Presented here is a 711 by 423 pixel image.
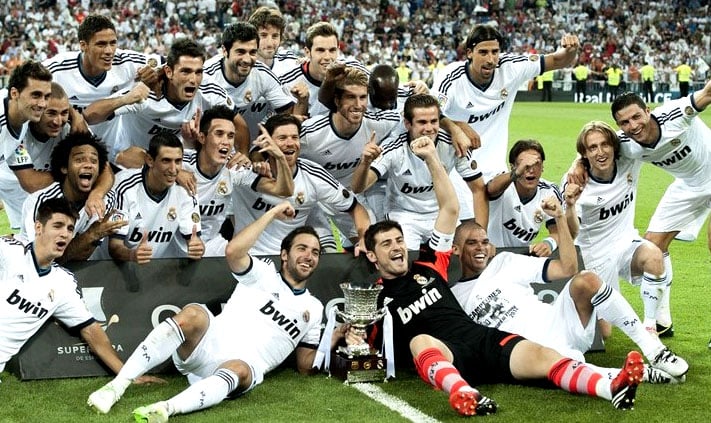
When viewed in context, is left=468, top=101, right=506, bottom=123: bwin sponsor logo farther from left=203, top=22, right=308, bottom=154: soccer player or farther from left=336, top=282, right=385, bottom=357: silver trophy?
left=336, top=282, right=385, bottom=357: silver trophy

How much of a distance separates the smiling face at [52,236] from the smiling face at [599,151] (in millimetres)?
3467

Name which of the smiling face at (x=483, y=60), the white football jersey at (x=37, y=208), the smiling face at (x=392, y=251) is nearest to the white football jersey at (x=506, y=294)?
the smiling face at (x=392, y=251)

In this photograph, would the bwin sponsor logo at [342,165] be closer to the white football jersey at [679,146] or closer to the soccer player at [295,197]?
the soccer player at [295,197]

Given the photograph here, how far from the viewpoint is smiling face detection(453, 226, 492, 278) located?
21.0 ft

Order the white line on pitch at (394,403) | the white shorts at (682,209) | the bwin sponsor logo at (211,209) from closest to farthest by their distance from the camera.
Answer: the white line on pitch at (394,403), the bwin sponsor logo at (211,209), the white shorts at (682,209)

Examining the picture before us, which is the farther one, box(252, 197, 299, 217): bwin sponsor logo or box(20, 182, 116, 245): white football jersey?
box(252, 197, 299, 217): bwin sponsor logo

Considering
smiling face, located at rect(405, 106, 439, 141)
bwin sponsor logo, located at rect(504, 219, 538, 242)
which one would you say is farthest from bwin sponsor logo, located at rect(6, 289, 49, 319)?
bwin sponsor logo, located at rect(504, 219, 538, 242)

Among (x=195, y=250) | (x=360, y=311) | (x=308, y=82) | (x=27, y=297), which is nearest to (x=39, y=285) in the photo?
(x=27, y=297)

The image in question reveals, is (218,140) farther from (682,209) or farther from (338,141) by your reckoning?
(682,209)

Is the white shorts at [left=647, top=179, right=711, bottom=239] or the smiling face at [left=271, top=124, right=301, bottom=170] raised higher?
the smiling face at [left=271, top=124, right=301, bottom=170]

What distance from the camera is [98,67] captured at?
734cm

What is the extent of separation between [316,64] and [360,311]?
2.95m

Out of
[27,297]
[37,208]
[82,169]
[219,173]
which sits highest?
[82,169]

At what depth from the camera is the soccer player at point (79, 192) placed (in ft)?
20.2
